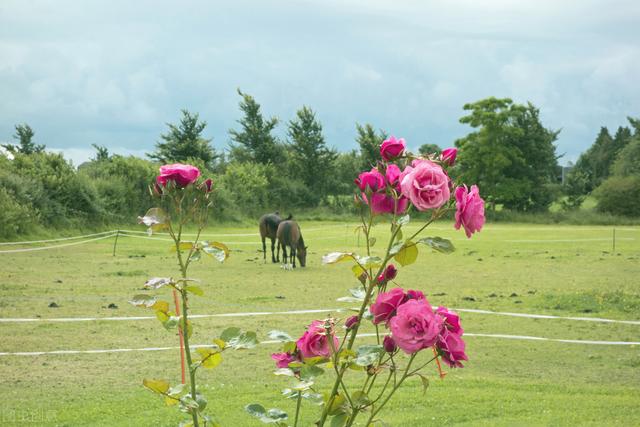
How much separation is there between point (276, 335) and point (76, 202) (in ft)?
101

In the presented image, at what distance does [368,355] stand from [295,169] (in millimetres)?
50831

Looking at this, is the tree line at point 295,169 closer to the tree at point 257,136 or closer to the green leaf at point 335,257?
the tree at point 257,136

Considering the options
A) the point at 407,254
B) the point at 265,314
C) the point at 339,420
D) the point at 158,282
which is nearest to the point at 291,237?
the point at 265,314

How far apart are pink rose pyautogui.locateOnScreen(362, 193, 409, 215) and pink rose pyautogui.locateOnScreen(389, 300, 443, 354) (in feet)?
1.08

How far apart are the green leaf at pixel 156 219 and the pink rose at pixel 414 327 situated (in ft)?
3.17

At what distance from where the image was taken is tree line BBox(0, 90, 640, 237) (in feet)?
108

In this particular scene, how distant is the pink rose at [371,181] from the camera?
2.48 m

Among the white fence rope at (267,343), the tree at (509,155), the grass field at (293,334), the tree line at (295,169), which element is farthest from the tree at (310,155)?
the white fence rope at (267,343)

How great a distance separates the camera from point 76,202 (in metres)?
31.8

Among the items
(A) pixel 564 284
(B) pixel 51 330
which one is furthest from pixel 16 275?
(A) pixel 564 284

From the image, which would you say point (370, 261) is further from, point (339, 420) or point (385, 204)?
point (339, 420)

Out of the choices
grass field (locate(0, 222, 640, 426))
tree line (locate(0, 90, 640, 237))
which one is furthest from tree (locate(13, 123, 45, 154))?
grass field (locate(0, 222, 640, 426))

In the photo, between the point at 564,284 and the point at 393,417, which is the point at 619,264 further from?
the point at 393,417

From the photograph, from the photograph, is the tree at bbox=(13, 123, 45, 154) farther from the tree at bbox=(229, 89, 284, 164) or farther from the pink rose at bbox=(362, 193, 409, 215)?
the pink rose at bbox=(362, 193, 409, 215)
